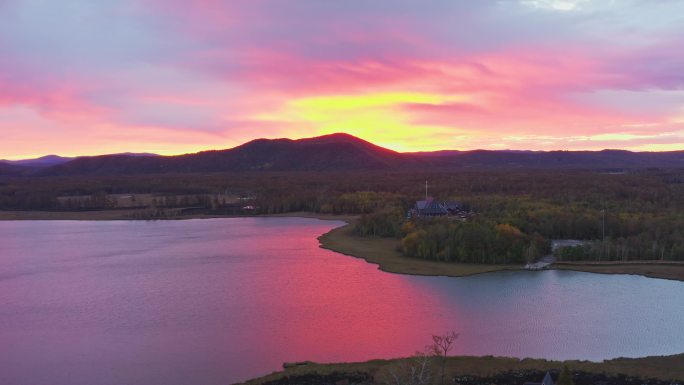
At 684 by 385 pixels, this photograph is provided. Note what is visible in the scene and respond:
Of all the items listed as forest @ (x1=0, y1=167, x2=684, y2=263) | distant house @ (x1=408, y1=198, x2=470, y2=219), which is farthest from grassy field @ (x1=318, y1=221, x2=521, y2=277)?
distant house @ (x1=408, y1=198, x2=470, y2=219)

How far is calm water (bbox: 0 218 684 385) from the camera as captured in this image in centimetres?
1852

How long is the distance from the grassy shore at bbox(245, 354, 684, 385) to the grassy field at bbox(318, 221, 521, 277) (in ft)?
45.1

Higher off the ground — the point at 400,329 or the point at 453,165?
the point at 453,165

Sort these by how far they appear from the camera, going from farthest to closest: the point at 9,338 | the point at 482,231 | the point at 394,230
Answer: the point at 394,230, the point at 482,231, the point at 9,338

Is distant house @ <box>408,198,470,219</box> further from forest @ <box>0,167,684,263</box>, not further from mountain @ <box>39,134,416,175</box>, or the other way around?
mountain @ <box>39,134,416,175</box>

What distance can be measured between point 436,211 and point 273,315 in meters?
31.8

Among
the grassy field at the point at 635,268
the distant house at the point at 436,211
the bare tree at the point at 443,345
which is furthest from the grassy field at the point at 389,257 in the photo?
the bare tree at the point at 443,345

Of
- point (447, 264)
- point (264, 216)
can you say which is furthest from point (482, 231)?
point (264, 216)

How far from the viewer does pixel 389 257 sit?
36844 millimetres

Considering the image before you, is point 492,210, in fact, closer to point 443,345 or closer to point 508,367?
point 443,345

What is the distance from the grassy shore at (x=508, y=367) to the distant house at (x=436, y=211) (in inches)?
1300

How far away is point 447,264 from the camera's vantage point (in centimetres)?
3431

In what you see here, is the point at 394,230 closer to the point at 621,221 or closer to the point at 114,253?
the point at 621,221

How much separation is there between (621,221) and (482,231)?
12180 mm
